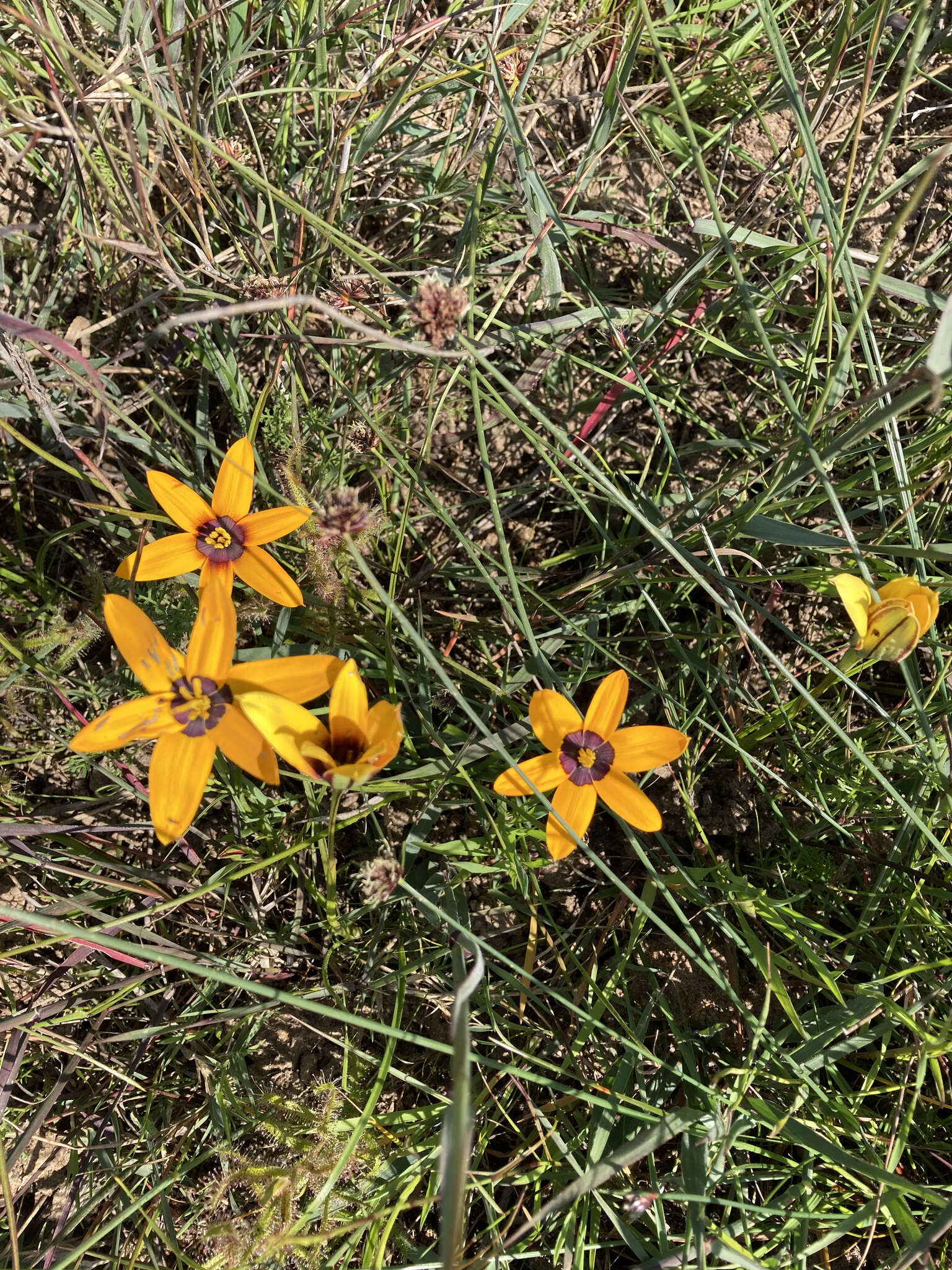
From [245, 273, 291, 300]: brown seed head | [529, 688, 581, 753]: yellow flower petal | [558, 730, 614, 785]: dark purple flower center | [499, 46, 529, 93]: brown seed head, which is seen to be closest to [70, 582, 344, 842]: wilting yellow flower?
[529, 688, 581, 753]: yellow flower petal

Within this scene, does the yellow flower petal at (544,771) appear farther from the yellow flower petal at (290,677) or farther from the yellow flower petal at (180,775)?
the yellow flower petal at (180,775)

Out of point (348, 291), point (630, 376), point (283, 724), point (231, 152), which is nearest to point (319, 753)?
point (283, 724)

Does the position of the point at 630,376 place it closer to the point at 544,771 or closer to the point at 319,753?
the point at 544,771

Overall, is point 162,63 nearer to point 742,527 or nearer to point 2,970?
point 742,527

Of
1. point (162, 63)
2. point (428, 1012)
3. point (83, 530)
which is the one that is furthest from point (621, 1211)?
point (162, 63)

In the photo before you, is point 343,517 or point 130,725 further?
point 130,725

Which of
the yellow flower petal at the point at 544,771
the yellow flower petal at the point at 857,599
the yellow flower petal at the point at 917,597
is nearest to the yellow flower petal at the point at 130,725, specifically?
the yellow flower petal at the point at 544,771

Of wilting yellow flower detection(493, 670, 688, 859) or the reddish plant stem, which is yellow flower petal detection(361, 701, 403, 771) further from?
the reddish plant stem

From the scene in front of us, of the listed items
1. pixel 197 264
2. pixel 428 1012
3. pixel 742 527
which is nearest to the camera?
pixel 742 527
